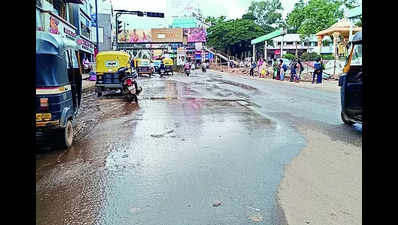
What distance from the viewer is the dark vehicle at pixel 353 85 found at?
805 centimetres

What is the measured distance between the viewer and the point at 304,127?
877 centimetres

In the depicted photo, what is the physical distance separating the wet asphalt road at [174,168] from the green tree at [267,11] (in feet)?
→ 249

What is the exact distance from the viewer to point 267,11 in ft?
276

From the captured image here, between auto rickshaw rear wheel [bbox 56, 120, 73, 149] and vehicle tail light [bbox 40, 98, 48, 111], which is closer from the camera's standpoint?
vehicle tail light [bbox 40, 98, 48, 111]

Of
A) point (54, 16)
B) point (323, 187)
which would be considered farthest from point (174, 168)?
point (54, 16)

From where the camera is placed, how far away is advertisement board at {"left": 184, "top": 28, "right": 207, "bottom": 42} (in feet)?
229

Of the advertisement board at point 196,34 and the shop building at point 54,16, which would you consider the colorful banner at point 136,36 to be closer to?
the advertisement board at point 196,34

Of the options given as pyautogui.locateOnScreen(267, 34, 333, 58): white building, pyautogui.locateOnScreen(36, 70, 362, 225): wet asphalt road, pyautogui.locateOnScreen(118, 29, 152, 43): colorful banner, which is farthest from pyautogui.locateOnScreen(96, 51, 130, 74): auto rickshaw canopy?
pyautogui.locateOnScreen(267, 34, 333, 58): white building

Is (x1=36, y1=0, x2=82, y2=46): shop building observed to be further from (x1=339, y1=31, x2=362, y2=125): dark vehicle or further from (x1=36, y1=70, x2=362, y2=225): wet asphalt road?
(x1=339, y1=31, x2=362, y2=125): dark vehicle

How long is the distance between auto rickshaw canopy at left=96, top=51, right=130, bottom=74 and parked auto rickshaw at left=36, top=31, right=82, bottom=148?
11020 mm
